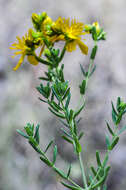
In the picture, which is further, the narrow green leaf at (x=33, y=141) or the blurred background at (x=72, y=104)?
the blurred background at (x=72, y=104)

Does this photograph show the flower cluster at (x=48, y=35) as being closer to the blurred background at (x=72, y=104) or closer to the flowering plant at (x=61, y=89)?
the flowering plant at (x=61, y=89)

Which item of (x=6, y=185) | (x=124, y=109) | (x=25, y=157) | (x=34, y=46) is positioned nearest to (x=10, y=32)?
(x=25, y=157)

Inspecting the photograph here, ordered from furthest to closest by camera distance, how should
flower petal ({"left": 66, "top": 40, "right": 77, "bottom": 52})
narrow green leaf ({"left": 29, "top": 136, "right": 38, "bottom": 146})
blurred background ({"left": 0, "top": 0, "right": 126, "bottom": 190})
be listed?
blurred background ({"left": 0, "top": 0, "right": 126, "bottom": 190})
flower petal ({"left": 66, "top": 40, "right": 77, "bottom": 52})
narrow green leaf ({"left": 29, "top": 136, "right": 38, "bottom": 146})

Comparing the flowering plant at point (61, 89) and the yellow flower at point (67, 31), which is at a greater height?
the yellow flower at point (67, 31)

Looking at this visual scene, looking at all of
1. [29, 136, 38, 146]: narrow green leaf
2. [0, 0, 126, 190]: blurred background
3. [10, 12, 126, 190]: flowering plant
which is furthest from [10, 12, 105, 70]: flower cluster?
[0, 0, 126, 190]: blurred background

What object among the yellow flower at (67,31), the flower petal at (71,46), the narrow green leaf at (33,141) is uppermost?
the yellow flower at (67,31)

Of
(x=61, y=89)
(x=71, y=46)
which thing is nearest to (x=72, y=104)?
(x=71, y=46)

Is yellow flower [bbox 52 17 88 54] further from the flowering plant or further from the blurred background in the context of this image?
the blurred background

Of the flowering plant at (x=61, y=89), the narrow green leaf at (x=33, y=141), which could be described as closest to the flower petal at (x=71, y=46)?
the flowering plant at (x=61, y=89)

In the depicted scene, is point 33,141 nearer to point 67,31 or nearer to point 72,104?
point 67,31
